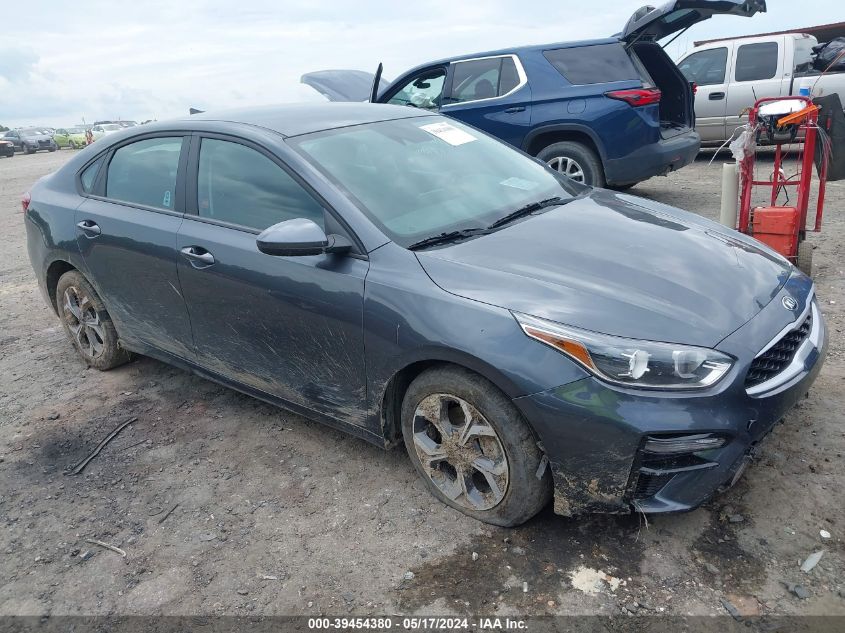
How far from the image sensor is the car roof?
3387 mm

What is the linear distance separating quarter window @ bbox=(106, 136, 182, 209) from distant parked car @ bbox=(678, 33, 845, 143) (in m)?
8.75

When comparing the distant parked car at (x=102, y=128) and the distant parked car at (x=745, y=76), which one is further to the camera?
the distant parked car at (x=102, y=128)

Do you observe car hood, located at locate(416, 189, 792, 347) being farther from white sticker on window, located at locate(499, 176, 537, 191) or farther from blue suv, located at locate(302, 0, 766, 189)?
blue suv, located at locate(302, 0, 766, 189)

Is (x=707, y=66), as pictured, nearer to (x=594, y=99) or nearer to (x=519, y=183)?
(x=594, y=99)

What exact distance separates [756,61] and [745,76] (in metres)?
0.27

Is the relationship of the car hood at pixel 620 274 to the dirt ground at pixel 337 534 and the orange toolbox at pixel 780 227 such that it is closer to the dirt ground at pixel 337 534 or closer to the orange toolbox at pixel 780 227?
the dirt ground at pixel 337 534

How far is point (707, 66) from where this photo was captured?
10547 millimetres

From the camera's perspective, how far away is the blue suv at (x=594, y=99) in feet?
22.7

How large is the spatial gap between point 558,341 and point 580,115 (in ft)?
17.4

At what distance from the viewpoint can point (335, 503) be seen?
300cm

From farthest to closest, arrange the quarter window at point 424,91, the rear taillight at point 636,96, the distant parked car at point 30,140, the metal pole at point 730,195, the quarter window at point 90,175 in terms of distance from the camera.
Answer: the distant parked car at point 30,140 < the quarter window at point 424,91 < the rear taillight at point 636,96 < the metal pole at point 730,195 < the quarter window at point 90,175

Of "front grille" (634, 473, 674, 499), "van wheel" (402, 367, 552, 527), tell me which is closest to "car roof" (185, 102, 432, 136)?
"van wheel" (402, 367, 552, 527)

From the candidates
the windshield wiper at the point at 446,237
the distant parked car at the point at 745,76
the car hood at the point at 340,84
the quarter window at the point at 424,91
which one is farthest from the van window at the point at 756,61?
the windshield wiper at the point at 446,237

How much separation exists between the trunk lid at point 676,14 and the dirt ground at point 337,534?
3741 millimetres
